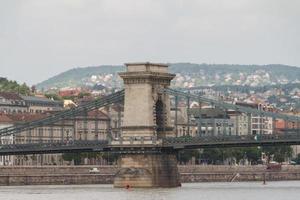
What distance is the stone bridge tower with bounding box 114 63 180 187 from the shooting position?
353 feet

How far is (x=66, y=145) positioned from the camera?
112 m

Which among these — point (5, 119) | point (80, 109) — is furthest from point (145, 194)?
A: point (5, 119)

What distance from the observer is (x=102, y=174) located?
13275cm

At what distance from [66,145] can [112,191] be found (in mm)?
10013

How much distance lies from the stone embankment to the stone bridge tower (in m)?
17.9

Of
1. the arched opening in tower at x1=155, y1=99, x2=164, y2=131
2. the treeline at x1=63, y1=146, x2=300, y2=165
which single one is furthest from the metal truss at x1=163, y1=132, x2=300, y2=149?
the treeline at x1=63, y1=146, x2=300, y2=165

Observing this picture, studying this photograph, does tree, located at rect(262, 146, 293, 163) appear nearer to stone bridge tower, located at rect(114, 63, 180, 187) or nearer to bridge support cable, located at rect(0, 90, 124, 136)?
bridge support cable, located at rect(0, 90, 124, 136)

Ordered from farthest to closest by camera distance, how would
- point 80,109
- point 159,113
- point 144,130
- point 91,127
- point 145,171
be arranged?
point 91,127 < point 80,109 < point 159,113 < point 144,130 < point 145,171

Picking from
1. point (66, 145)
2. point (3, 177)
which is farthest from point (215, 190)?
point (3, 177)

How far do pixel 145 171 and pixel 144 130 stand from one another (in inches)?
118

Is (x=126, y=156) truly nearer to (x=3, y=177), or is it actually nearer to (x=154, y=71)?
(x=154, y=71)

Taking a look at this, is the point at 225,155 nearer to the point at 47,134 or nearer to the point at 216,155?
the point at 216,155

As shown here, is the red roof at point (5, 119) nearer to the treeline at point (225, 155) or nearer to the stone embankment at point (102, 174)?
the treeline at point (225, 155)

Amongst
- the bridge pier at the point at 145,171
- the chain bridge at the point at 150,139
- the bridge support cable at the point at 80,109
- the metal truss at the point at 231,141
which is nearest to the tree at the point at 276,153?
the bridge support cable at the point at 80,109
